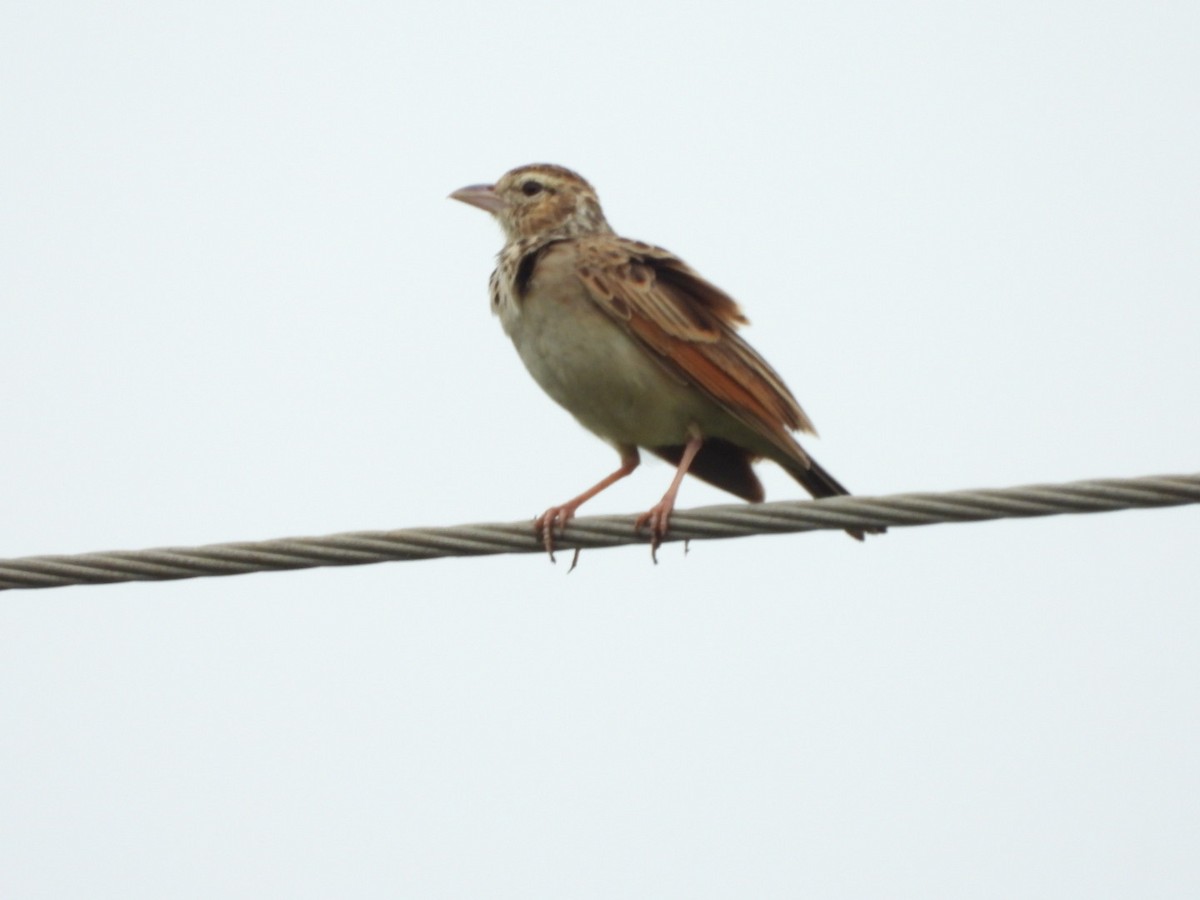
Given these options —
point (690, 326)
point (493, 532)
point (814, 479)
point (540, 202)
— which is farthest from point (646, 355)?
point (493, 532)

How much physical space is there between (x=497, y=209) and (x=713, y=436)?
1.68 metres

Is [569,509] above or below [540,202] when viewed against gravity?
below

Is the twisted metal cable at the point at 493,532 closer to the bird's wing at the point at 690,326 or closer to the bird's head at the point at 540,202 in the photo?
the bird's wing at the point at 690,326

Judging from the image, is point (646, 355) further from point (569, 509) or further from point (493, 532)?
point (493, 532)

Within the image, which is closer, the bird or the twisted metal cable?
the twisted metal cable

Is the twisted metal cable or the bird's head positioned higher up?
the bird's head

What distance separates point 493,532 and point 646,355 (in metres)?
1.79

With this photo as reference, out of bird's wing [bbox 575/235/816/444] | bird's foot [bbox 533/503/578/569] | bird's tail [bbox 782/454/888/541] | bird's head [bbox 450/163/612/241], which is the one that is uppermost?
bird's head [bbox 450/163/612/241]

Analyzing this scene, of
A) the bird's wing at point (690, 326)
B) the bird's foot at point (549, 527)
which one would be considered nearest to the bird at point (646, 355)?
the bird's wing at point (690, 326)

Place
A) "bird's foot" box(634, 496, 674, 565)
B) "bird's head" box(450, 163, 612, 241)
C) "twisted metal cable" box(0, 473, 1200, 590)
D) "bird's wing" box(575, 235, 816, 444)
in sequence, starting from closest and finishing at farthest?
1. "twisted metal cable" box(0, 473, 1200, 590)
2. "bird's foot" box(634, 496, 674, 565)
3. "bird's wing" box(575, 235, 816, 444)
4. "bird's head" box(450, 163, 612, 241)

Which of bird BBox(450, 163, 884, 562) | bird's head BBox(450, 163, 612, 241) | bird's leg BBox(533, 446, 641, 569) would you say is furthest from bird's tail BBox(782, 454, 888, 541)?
bird's head BBox(450, 163, 612, 241)

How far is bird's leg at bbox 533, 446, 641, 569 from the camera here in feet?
18.0

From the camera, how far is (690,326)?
673 centimetres

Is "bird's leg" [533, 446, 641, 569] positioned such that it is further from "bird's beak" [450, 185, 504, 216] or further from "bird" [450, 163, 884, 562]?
"bird's beak" [450, 185, 504, 216]
